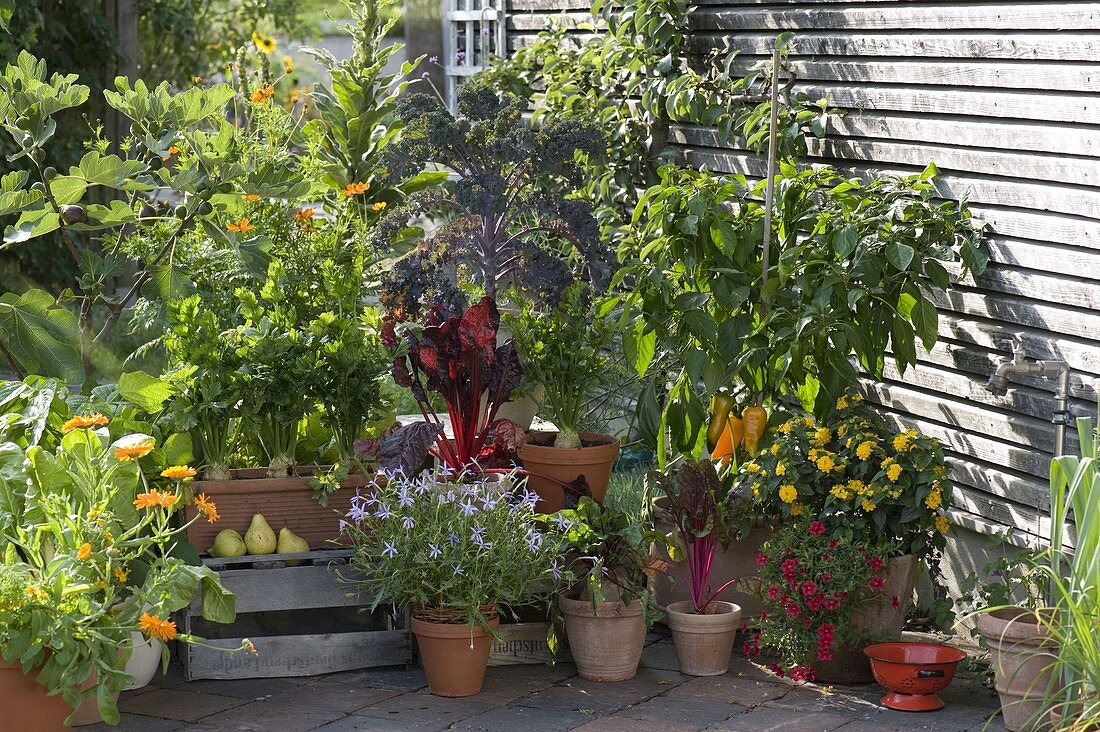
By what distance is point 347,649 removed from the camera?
3.84 meters

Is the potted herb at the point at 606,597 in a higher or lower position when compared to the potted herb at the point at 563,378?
lower

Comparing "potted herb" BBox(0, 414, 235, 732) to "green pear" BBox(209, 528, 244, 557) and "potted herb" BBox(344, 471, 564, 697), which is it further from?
"potted herb" BBox(344, 471, 564, 697)

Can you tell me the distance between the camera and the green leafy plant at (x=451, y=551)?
11.6 feet

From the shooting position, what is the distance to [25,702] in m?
3.08

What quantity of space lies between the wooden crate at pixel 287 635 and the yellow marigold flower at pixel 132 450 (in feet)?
1.91

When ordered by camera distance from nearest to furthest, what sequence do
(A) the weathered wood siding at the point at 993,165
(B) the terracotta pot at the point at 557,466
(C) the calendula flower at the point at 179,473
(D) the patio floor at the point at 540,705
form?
(C) the calendula flower at the point at 179,473
(D) the patio floor at the point at 540,705
(A) the weathered wood siding at the point at 993,165
(B) the terracotta pot at the point at 557,466

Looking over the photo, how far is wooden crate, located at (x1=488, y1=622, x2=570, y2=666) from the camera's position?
3891mm

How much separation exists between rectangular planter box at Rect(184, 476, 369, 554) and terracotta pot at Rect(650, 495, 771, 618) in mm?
985

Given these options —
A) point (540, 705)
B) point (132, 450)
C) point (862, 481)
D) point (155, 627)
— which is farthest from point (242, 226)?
point (862, 481)

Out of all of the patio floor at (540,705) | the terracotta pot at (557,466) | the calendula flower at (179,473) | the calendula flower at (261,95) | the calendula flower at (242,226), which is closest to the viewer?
the calendula flower at (179,473)

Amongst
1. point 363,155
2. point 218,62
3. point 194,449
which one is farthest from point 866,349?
point 218,62

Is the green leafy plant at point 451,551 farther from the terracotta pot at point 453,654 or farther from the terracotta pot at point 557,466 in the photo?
the terracotta pot at point 557,466

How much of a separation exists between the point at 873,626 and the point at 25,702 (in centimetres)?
231

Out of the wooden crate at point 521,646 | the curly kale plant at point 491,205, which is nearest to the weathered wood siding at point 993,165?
the curly kale plant at point 491,205
